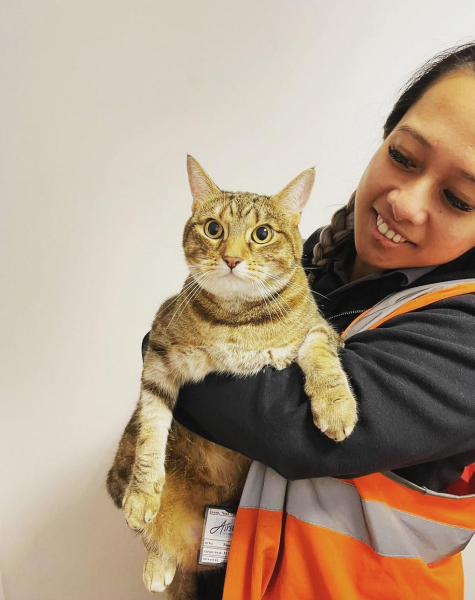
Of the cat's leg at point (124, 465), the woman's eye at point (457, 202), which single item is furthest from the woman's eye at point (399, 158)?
the cat's leg at point (124, 465)

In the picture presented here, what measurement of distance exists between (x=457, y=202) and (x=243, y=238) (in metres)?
0.54

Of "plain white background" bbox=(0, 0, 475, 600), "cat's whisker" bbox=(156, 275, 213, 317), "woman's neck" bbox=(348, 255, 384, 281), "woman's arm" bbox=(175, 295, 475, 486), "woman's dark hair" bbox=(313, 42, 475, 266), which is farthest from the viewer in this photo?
"plain white background" bbox=(0, 0, 475, 600)

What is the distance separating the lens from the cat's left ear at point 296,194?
3.72 ft

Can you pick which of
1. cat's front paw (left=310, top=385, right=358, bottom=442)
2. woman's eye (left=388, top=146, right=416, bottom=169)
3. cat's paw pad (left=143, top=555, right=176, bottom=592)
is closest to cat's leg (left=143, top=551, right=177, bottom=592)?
cat's paw pad (left=143, top=555, right=176, bottom=592)

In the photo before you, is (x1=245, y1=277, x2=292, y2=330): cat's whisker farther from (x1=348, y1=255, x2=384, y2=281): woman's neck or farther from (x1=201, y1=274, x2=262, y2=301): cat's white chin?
(x1=348, y1=255, x2=384, y2=281): woman's neck

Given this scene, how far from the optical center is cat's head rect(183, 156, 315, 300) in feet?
3.38

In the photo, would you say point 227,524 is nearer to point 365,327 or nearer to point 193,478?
point 193,478

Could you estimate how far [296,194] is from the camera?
3.83ft

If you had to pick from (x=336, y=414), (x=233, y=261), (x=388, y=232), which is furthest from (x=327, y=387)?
(x=388, y=232)

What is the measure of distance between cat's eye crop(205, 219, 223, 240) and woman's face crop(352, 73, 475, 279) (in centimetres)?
42

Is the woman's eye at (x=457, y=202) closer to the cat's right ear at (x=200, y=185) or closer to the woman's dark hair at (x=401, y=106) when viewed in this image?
the woman's dark hair at (x=401, y=106)

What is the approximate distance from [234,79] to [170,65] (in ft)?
0.94

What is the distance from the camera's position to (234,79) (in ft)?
5.90

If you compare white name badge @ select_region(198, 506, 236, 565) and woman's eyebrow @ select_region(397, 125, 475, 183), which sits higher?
woman's eyebrow @ select_region(397, 125, 475, 183)
